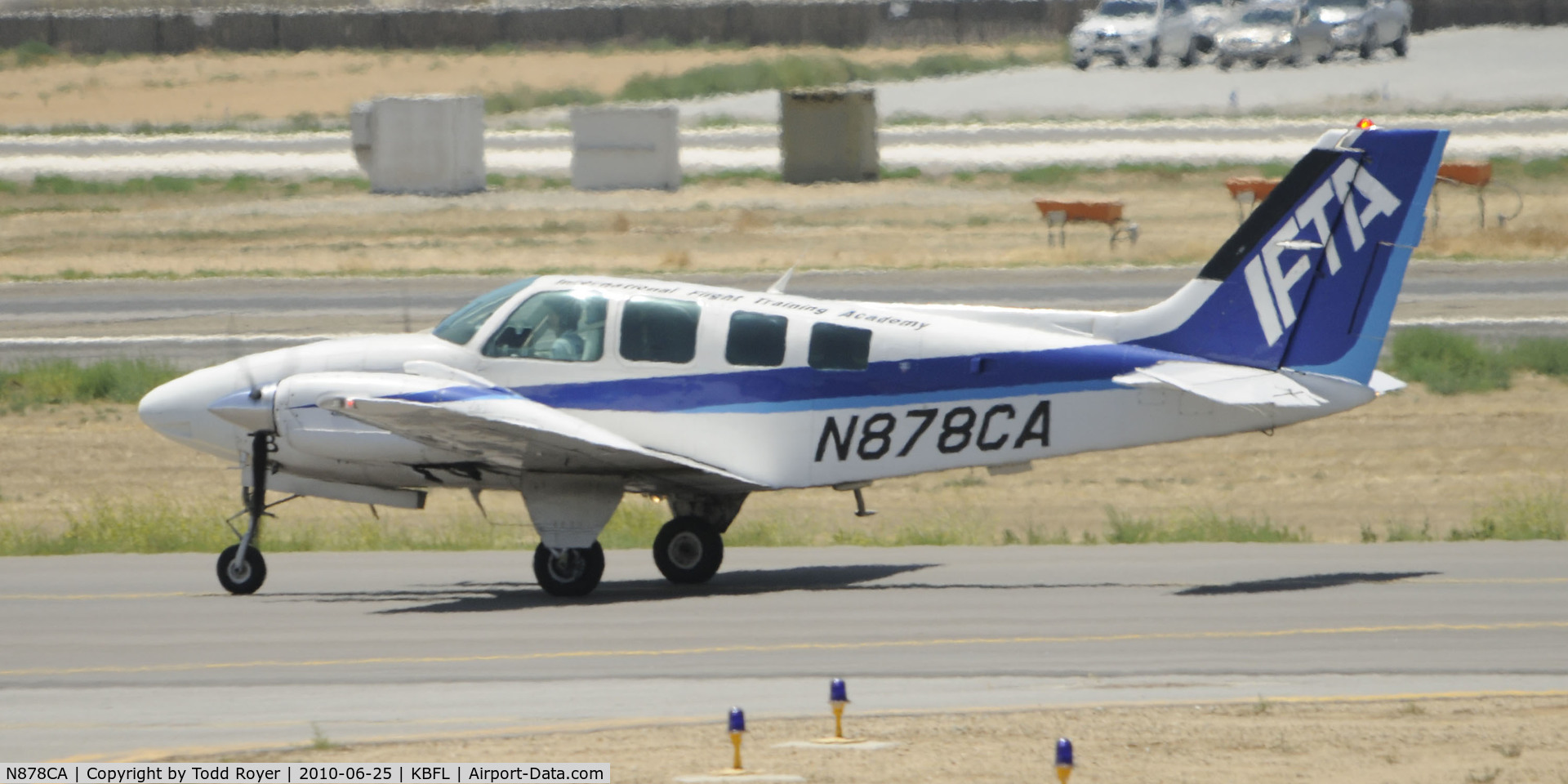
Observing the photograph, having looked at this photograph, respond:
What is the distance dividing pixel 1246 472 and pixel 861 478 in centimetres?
943

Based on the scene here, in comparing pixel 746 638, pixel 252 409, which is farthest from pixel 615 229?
pixel 746 638

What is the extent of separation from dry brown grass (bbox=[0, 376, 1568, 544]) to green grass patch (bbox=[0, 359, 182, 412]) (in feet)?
6.12

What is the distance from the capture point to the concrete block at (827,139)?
168 ft

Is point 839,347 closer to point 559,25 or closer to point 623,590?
point 623,590

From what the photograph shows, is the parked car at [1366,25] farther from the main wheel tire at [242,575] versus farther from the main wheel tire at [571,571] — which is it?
the main wheel tire at [242,575]

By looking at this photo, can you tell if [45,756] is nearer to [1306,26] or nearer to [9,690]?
[9,690]

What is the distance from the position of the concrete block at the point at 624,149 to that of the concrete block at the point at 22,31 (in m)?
39.8

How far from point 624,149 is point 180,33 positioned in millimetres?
36815

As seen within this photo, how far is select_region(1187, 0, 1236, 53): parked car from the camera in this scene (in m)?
66.1

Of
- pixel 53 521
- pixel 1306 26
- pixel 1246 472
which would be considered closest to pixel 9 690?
pixel 53 521

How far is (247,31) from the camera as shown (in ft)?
260

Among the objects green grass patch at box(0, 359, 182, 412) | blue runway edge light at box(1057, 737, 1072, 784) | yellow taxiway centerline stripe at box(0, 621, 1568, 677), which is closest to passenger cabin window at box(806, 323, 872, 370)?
yellow taxiway centerline stripe at box(0, 621, 1568, 677)

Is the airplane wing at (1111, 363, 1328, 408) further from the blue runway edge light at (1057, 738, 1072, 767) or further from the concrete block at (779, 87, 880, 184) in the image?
the concrete block at (779, 87, 880, 184)

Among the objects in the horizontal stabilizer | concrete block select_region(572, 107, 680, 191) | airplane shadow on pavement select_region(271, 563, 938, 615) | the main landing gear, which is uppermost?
concrete block select_region(572, 107, 680, 191)
